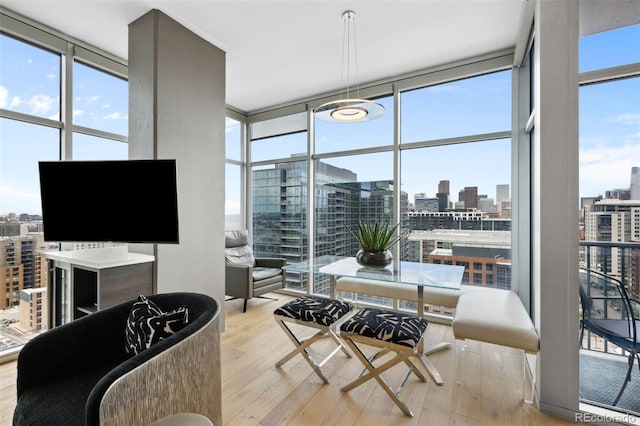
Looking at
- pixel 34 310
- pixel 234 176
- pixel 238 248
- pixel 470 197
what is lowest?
pixel 34 310

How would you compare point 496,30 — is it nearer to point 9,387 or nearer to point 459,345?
point 459,345

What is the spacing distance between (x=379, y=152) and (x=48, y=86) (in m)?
3.61

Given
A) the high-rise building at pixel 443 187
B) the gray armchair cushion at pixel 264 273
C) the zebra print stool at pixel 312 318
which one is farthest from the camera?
the gray armchair cushion at pixel 264 273

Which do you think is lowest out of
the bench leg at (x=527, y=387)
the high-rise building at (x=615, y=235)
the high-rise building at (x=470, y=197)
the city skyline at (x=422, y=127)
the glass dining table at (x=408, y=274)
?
the bench leg at (x=527, y=387)

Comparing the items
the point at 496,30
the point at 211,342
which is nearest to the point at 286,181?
the point at 496,30

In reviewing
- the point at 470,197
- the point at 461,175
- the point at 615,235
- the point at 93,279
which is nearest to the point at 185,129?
the point at 93,279

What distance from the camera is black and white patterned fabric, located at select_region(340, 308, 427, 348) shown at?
75.7 inches

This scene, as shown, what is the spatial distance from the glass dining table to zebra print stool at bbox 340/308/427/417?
27cm

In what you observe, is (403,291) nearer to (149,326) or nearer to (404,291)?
(404,291)

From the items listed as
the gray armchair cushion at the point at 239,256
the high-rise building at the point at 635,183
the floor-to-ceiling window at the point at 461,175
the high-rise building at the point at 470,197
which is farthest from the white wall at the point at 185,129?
the high-rise building at the point at 635,183

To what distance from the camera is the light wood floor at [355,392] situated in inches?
72.4

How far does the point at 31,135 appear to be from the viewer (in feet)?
8.92

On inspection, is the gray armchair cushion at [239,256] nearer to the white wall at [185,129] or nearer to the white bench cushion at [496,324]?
the white wall at [185,129]

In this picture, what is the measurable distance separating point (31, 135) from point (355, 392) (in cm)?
358
